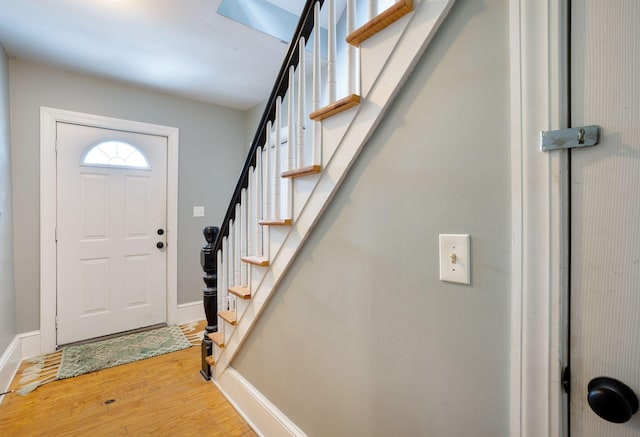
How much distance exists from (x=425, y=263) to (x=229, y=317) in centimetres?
137

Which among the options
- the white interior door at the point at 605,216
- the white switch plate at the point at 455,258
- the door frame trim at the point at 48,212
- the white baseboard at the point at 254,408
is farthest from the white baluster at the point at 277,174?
the door frame trim at the point at 48,212

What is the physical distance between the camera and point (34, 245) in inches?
96.2

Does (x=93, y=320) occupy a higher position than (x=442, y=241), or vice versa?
(x=442, y=241)

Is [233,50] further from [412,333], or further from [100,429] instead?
[100,429]

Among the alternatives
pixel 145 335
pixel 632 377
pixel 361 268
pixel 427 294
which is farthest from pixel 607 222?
pixel 145 335

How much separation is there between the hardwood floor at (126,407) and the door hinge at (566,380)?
1.51 meters

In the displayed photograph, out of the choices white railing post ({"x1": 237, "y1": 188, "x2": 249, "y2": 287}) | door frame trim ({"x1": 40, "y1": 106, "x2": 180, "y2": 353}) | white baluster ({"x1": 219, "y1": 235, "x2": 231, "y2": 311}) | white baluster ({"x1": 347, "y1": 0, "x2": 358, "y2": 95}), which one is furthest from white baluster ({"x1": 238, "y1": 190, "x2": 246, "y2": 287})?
door frame trim ({"x1": 40, "y1": 106, "x2": 180, "y2": 353})

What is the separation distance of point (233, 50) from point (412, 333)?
2.36 meters

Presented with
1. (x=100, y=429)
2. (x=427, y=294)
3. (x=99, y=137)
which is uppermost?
(x=99, y=137)

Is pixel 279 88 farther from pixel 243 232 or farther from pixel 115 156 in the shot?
pixel 115 156

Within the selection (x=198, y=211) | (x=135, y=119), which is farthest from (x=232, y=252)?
(x=135, y=119)

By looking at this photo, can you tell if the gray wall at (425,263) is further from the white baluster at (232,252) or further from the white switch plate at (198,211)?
the white switch plate at (198,211)

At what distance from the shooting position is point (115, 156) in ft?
9.17

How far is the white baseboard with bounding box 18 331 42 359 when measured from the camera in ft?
7.75
